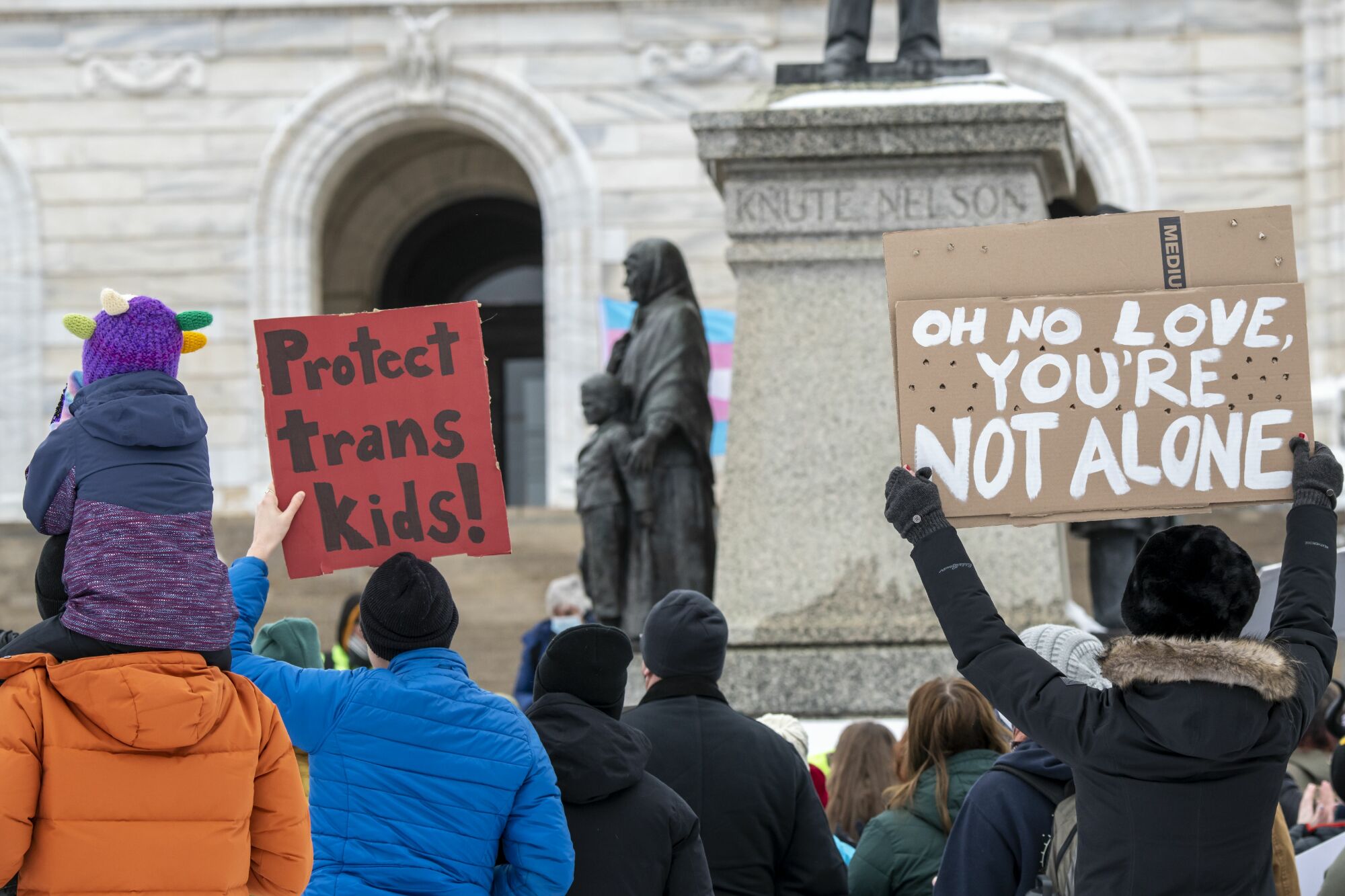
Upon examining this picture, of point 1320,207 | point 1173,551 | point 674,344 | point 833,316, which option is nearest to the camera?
point 1173,551

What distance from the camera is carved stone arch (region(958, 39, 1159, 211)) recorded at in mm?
17797

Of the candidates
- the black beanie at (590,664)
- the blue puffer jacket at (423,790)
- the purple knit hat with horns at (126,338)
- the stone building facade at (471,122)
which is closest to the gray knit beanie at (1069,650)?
the black beanie at (590,664)

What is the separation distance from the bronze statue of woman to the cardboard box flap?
3.27m

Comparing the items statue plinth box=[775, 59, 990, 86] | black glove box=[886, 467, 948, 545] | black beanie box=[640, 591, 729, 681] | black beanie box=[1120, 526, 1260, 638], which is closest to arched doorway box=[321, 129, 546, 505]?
statue plinth box=[775, 59, 990, 86]

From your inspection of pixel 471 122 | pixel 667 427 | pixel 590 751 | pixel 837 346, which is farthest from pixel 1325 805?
pixel 471 122

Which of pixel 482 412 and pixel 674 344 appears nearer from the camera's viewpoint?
pixel 482 412

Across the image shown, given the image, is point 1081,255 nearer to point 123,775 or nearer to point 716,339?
point 123,775

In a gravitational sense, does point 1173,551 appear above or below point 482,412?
below

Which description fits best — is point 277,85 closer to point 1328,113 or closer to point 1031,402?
point 1328,113

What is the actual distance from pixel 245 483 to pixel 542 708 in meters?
15.1

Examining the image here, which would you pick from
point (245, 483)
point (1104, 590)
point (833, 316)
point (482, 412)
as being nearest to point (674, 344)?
point (833, 316)

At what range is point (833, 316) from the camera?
648cm

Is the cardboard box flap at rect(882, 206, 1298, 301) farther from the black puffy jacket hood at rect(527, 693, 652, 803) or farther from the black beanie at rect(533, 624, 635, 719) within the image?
the black puffy jacket hood at rect(527, 693, 652, 803)

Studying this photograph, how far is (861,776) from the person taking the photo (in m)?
4.60
